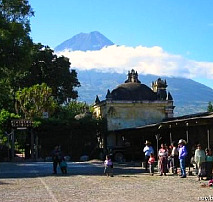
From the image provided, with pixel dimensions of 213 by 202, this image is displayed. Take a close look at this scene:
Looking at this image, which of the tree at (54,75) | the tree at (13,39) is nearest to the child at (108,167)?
the tree at (13,39)

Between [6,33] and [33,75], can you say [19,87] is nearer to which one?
[33,75]

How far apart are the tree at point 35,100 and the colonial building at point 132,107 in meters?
5.43

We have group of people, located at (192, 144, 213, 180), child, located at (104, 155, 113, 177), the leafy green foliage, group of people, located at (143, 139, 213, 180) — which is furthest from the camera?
the leafy green foliage

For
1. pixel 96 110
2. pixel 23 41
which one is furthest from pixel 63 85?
pixel 23 41

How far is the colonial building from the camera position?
45.6 m

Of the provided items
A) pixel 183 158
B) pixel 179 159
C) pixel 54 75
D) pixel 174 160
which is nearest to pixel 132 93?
pixel 54 75

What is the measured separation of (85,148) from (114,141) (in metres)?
5.15

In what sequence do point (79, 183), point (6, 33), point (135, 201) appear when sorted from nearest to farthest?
point (135, 201) → point (79, 183) → point (6, 33)

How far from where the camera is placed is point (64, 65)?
56812 mm

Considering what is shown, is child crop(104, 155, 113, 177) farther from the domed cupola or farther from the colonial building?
the domed cupola

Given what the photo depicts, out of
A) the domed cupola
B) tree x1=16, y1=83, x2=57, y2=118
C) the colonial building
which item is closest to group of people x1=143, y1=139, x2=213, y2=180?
the colonial building

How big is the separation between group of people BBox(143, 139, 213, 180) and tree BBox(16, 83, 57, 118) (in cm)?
2714

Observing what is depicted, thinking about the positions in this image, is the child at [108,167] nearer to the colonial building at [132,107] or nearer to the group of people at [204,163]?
the group of people at [204,163]

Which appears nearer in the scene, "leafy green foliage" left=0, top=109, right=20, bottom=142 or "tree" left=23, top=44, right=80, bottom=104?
"leafy green foliage" left=0, top=109, right=20, bottom=142
